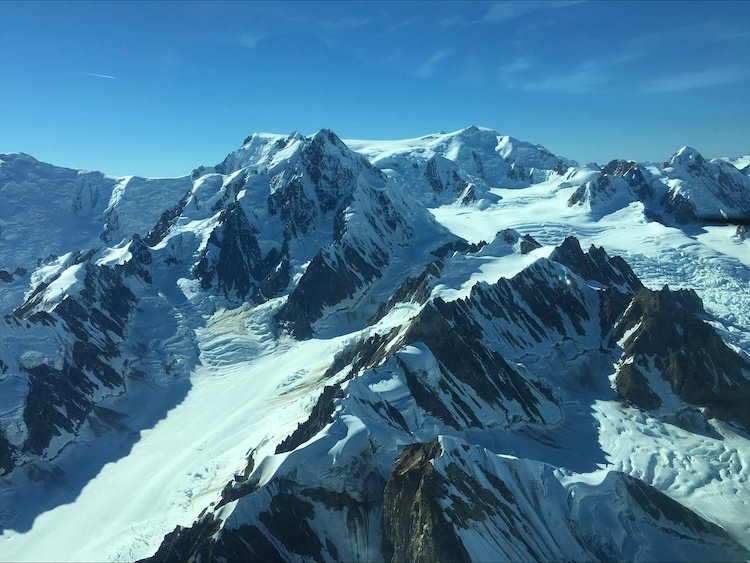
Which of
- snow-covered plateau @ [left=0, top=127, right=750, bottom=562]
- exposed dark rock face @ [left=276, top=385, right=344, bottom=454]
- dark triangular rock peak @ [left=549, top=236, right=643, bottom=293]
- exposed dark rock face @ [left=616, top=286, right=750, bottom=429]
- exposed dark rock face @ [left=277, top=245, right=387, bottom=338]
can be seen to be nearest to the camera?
snow-covered plateau @ [left=0, top=127, right=750, bottom=562]

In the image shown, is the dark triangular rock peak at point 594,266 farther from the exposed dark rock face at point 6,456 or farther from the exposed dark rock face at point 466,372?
the exposed dark rock face at point 6,456

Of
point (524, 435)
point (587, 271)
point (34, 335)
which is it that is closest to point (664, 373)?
point (524, 435)

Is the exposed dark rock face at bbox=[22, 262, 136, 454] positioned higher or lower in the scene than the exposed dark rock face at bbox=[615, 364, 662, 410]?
higher

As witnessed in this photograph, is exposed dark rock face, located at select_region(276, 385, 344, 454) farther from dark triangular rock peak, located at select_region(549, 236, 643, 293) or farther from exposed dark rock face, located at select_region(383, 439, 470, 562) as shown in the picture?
dark triangular rock peak, located at select_region(549, 236, 643, 293)

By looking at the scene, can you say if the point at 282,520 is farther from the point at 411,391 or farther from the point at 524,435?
the point at 524,435

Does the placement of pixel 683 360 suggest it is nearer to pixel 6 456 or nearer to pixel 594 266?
pixel 594 266

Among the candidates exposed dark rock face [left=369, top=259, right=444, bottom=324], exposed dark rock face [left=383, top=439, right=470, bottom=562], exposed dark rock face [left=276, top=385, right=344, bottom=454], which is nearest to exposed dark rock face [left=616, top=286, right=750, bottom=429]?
exposed dark rock face [left=369, top=259, right=444, bottom=324]

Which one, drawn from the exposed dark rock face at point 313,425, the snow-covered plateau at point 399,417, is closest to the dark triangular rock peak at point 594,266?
the snow-covered plateau at point 399,417
